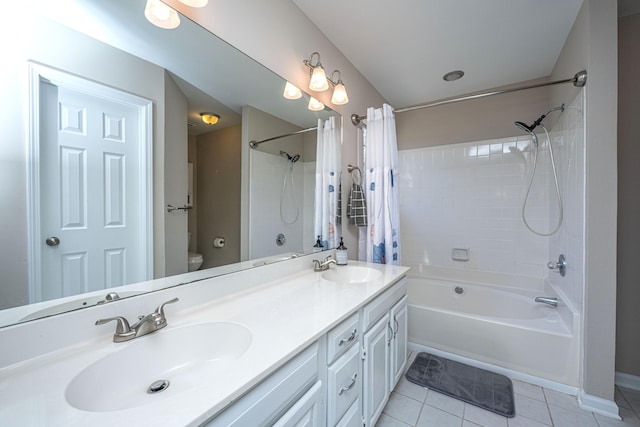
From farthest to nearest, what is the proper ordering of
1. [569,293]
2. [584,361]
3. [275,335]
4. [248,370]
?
[569,293] < [584,361] < [275,335] < [248,370]

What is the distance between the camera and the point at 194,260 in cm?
109

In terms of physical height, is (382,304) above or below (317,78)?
below

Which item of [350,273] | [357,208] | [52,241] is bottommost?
[350,273]

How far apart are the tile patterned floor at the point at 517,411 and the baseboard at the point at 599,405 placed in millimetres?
28

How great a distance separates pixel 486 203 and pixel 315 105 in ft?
6.70

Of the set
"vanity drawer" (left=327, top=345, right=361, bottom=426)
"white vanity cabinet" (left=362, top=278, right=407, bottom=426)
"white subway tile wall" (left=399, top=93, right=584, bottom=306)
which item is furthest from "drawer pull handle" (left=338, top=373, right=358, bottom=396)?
"white subway tile wall" (left=399, top=93, right=584, bottom=306)

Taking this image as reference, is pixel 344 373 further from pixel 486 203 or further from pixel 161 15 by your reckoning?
pixel 486 203

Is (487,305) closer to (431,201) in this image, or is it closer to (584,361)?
(584,361)

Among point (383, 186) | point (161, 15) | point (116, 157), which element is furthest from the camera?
point (383, 186)

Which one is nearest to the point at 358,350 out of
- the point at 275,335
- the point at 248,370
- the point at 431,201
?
the point at 275,335

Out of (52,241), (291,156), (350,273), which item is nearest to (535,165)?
(350,273)

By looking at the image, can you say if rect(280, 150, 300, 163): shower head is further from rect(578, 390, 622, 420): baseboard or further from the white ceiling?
rect(578, 390, 622, 420): baseboard

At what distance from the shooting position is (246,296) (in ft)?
3.85

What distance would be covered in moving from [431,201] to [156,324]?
2.81 metres
